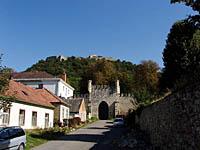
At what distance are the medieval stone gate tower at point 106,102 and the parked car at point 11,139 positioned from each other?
196 feet

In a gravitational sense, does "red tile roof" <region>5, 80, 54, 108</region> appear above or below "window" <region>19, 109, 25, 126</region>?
above

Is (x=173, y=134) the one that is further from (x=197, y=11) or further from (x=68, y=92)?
(x=68, y=92)

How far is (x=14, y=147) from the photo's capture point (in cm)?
1648

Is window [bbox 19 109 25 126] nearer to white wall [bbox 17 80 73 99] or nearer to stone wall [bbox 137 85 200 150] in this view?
stone wall [bbox 137 85 200 150]

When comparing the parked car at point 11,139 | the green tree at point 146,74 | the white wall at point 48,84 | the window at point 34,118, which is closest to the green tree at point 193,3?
the parked car at point 11,139

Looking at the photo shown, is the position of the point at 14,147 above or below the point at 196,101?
below

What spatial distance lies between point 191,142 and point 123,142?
12.6 metres

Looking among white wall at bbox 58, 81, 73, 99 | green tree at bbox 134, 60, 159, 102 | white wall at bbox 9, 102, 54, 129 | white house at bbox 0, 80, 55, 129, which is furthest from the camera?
green tree at bbox 134, 60, 159, 102

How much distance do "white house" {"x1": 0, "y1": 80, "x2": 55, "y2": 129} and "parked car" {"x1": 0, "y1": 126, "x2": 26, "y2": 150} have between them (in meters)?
7.13

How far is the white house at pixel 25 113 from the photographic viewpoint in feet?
89.7

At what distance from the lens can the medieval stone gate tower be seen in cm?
7744

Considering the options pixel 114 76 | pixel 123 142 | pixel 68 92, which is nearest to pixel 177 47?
pixel 123 142

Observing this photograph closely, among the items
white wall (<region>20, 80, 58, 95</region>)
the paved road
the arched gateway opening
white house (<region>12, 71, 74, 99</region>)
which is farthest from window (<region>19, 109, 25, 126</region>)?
the arched gateway opening

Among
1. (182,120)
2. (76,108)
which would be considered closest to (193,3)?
(182,120)
